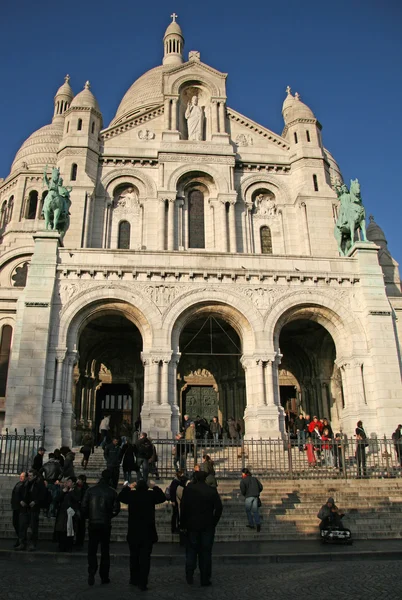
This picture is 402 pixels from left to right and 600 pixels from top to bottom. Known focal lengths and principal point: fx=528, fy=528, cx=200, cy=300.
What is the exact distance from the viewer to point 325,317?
914 inches

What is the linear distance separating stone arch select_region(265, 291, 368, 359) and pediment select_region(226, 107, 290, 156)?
43.9 feet

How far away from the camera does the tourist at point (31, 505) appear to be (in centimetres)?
1080

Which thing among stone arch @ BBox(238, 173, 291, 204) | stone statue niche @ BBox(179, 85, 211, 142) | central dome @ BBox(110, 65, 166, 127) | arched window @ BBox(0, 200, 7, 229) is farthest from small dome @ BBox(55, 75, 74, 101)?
stone arch @ BBox(238, 173, 291, 204)

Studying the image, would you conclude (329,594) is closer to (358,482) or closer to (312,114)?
(358,482)

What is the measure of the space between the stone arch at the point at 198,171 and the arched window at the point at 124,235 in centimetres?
325

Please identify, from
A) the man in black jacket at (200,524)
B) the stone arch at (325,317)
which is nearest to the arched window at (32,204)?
the stone arch at (325,317)

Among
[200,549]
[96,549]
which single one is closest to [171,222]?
[96,549]

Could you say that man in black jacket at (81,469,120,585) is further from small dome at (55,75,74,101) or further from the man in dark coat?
small dome at (55,75,74,101)

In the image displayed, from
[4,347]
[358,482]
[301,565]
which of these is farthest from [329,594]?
[4,347]

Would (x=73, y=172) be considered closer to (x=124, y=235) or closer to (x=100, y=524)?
(x=124, y=235)

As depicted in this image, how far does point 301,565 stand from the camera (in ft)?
31.5

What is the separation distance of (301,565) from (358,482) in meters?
6.62

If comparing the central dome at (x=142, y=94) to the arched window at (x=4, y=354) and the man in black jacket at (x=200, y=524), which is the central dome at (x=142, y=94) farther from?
the man in black jacket at (x=200, y=524)

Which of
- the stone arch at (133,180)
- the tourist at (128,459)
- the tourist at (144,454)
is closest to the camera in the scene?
the tourist at (144,454)
